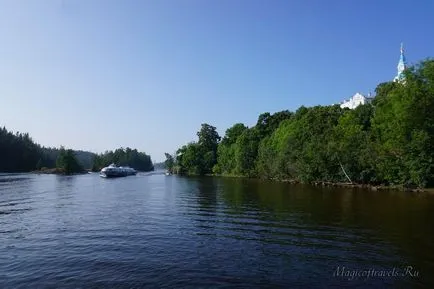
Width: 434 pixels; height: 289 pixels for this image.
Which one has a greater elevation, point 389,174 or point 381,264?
point 389,174

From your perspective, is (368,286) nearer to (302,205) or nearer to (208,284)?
(208,284)

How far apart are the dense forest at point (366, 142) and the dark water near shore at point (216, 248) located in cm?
3270

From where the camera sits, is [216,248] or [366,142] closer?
[216,248]

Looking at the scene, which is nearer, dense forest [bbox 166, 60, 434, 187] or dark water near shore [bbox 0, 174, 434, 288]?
dark water near shore [bbox 0, 174, 434, 288]

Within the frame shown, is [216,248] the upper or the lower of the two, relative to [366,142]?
lower

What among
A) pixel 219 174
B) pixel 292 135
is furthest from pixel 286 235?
pixel 219 174

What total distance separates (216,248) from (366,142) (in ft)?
232

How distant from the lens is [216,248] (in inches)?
1040

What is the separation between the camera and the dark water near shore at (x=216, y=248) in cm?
1972

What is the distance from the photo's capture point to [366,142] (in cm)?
8850

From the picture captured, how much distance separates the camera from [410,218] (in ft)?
127

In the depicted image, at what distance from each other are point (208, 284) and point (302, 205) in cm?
3370

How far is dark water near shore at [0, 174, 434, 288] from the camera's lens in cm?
1972

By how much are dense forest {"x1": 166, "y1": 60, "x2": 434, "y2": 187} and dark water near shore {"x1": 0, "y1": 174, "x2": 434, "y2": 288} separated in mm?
32702
